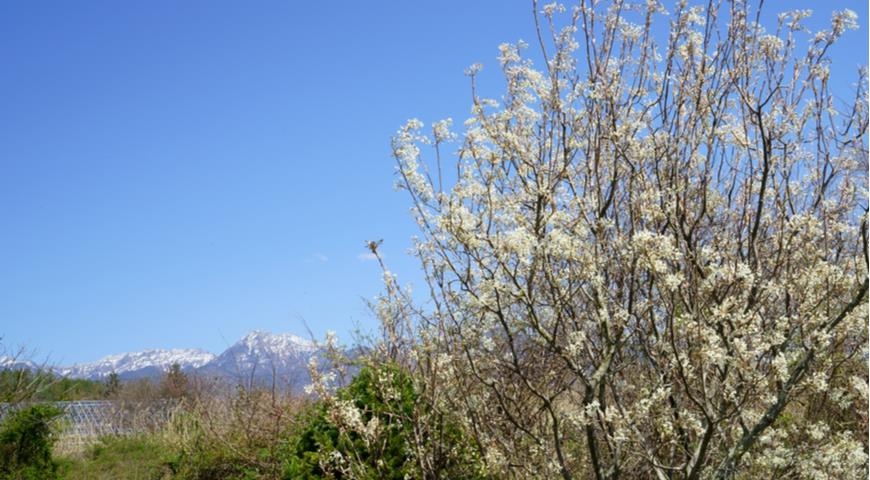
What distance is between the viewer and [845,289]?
4590 millimetres

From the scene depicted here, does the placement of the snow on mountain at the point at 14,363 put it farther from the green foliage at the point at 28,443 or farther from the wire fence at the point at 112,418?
the green foliage at the point at 28,443

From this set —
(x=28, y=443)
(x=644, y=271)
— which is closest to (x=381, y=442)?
(x=644, y=271)

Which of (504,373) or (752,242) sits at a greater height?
(752,242)

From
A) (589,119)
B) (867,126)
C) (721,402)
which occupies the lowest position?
(721,402)

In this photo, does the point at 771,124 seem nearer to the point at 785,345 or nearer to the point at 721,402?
the point at 785,345

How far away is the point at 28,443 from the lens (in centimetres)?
893

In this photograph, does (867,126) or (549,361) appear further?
(549,361)

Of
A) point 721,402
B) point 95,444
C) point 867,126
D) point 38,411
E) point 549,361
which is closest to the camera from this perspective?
point 721,402

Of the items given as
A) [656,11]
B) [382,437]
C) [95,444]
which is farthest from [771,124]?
[95,444]

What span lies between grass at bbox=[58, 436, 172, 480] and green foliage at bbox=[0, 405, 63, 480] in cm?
64

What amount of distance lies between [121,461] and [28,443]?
358cm

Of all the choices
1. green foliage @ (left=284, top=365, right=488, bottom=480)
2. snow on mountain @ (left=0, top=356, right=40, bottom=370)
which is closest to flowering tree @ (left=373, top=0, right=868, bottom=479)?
green foliage @ (left=284, top=365, right=488, bottom=480)

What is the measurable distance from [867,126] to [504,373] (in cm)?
271

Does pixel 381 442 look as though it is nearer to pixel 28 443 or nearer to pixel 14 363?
pixel 28 443
